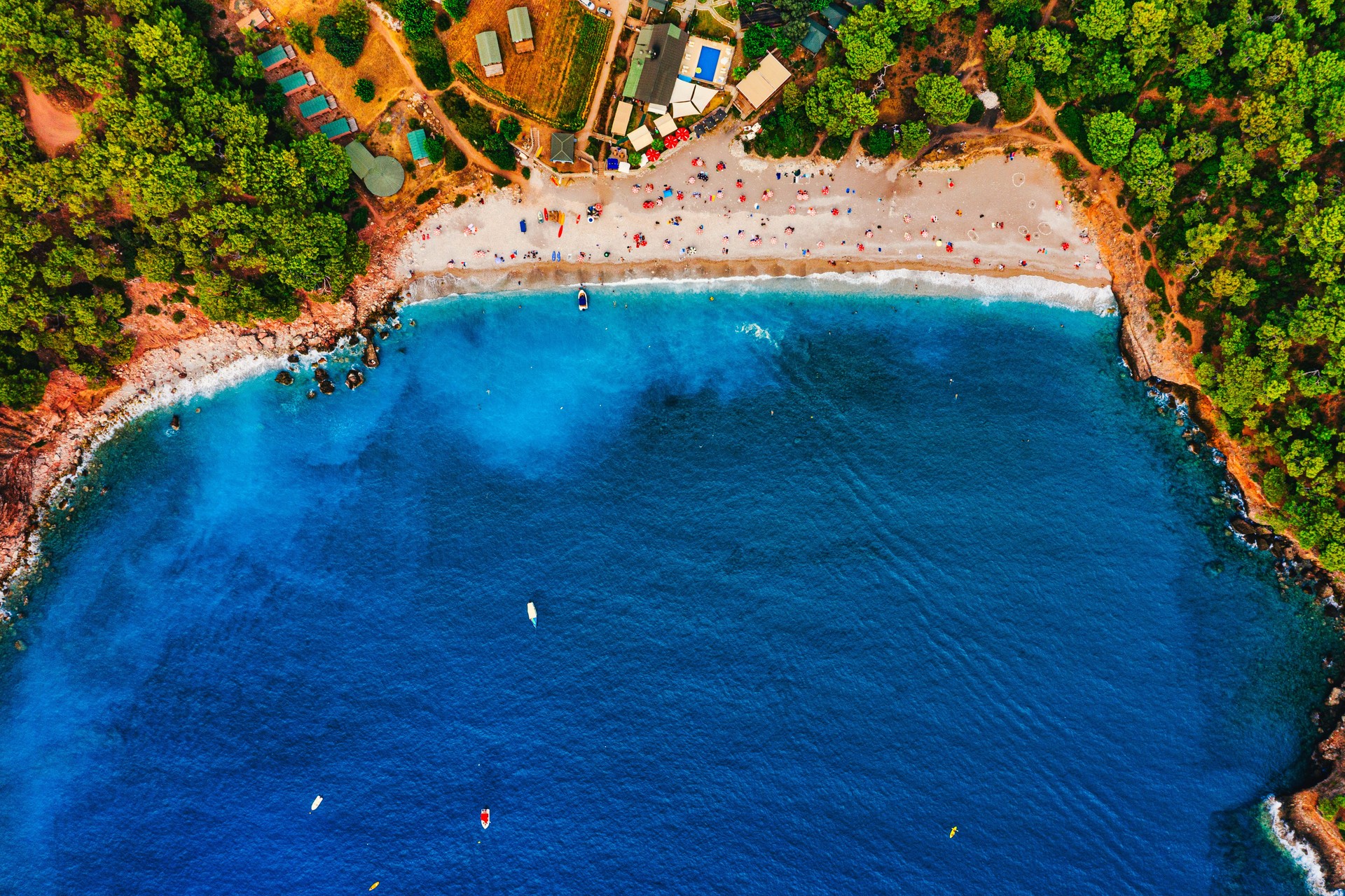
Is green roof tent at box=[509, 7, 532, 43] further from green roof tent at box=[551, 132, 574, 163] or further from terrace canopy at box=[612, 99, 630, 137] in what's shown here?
terrace canopy at box=[612, 99, 630, 137]

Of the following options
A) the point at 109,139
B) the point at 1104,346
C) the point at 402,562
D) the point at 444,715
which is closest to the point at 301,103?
the point at 109,139

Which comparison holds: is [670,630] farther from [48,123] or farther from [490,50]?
[48,123]

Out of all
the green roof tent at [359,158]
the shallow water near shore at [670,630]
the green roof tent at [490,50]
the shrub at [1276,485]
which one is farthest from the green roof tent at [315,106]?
the shrub at [1276,485]

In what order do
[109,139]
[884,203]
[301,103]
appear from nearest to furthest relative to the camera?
[109,139]
[301,103]
[884,203]

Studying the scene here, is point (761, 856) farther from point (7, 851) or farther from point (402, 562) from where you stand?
point (7, 851)

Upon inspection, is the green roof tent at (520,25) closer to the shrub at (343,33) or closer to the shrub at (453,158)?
the shrub at (453,158)

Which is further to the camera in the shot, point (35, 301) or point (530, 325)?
point (530, 325)
